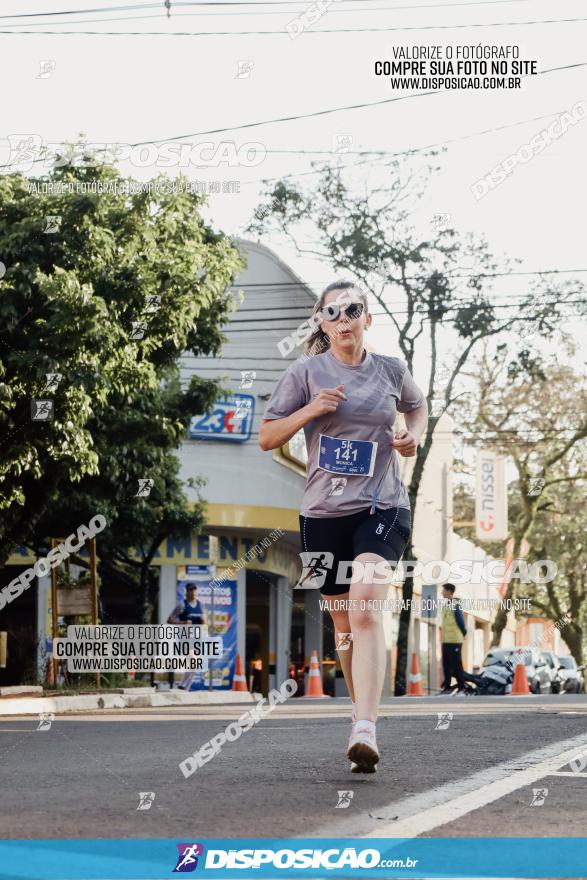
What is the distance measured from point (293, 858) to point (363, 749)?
187 centimetres

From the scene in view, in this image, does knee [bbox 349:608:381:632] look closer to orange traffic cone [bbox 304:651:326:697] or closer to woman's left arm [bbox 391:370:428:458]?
woman's left arm [bbox 391:370:428:458]

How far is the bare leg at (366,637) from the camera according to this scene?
5.64 metres

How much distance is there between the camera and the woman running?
19.0 feet

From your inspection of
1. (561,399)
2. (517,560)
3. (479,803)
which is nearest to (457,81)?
(479,803)

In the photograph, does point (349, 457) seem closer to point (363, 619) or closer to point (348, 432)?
point (348, 432)

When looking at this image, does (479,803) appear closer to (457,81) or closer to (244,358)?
(457,81)

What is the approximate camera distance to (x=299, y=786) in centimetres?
518

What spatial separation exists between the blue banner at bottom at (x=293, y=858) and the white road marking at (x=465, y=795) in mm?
222

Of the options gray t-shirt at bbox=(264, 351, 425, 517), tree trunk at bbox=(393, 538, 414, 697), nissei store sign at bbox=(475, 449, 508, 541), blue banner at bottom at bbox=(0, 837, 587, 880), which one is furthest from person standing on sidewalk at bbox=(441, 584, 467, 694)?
blue banner at bottom at bbox=(0, 837, 587, 880)

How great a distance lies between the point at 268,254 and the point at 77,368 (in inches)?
728

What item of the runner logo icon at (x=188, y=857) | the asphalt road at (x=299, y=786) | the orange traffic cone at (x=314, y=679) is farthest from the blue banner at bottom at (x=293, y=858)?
the orange traffic cone at (x=314, y=679)

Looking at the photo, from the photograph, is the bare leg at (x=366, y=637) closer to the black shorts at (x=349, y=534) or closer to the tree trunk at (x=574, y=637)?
the black shorts at (x=349, y=534)

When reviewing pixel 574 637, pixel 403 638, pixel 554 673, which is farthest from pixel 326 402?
pixel 574 637

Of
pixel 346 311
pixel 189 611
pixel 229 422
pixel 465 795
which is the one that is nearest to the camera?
pixel 465 795
